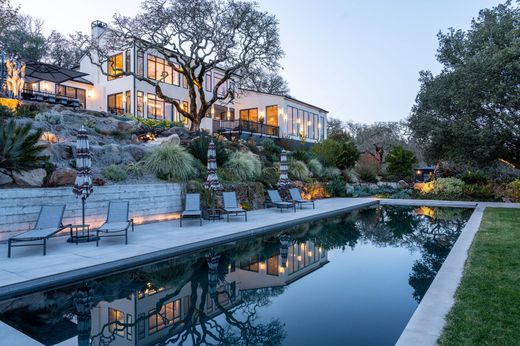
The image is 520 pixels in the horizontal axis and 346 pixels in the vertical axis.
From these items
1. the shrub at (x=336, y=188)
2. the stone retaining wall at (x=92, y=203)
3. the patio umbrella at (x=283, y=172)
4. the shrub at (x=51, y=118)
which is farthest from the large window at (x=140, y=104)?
the stone retaining wall at (x=92, y=203)

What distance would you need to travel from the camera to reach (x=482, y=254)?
6398mm

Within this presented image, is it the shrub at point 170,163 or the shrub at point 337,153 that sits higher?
the shrub at point 337,153

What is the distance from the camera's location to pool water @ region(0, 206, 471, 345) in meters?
3.97

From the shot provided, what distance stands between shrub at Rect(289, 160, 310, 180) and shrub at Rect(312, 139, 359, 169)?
165 inches

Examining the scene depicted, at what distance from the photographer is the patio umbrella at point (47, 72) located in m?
17.6

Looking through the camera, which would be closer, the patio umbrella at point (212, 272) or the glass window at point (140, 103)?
the patio umbrella at point (212, 272)

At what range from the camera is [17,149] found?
27.2 ft

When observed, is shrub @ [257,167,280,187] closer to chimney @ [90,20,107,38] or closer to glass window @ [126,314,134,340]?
glass window @ [126,314,134,340]

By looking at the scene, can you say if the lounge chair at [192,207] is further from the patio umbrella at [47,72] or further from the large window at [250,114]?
the large window at [250,114]

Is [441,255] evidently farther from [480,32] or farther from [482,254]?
[480,32]

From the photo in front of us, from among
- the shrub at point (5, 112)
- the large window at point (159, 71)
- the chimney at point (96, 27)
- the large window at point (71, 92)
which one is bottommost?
the shrub at point (5, 112)

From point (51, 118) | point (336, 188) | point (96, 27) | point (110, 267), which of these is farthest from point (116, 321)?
point (96, 27)

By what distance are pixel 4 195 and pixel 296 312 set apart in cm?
699

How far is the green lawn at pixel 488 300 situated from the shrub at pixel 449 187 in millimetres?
14355
